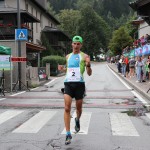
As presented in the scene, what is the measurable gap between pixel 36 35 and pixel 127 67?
20422 millimetres

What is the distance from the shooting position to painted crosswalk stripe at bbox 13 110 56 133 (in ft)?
28.3

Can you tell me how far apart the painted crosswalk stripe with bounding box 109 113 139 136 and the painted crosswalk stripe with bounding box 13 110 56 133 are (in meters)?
1.70

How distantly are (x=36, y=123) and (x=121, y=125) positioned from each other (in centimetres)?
208

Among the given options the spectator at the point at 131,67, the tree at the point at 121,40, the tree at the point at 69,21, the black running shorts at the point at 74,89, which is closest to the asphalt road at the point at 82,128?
the black running shorts at the point at 74,89

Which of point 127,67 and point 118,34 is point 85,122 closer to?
point 127,67

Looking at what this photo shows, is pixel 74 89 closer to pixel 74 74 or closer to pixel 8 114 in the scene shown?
pixel 74 74

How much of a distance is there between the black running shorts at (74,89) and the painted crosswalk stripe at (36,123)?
1551 millimetres

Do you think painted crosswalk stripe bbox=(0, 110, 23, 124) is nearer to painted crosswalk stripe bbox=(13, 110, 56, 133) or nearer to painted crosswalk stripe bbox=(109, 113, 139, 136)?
painted crosswalk stripe bbox=(13, 110, 56, 133)

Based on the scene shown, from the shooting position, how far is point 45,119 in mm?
10344

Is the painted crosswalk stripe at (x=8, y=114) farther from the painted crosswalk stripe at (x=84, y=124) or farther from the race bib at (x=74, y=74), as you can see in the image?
the race bib at (x=74, y=74)

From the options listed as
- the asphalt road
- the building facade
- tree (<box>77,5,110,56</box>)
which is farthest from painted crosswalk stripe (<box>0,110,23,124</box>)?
tree (<box>77,5,110,56</box>)

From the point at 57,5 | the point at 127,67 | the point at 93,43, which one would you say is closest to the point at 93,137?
the point at 127,67

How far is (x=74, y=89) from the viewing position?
746cm

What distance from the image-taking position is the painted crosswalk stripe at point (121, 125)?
8281mm
